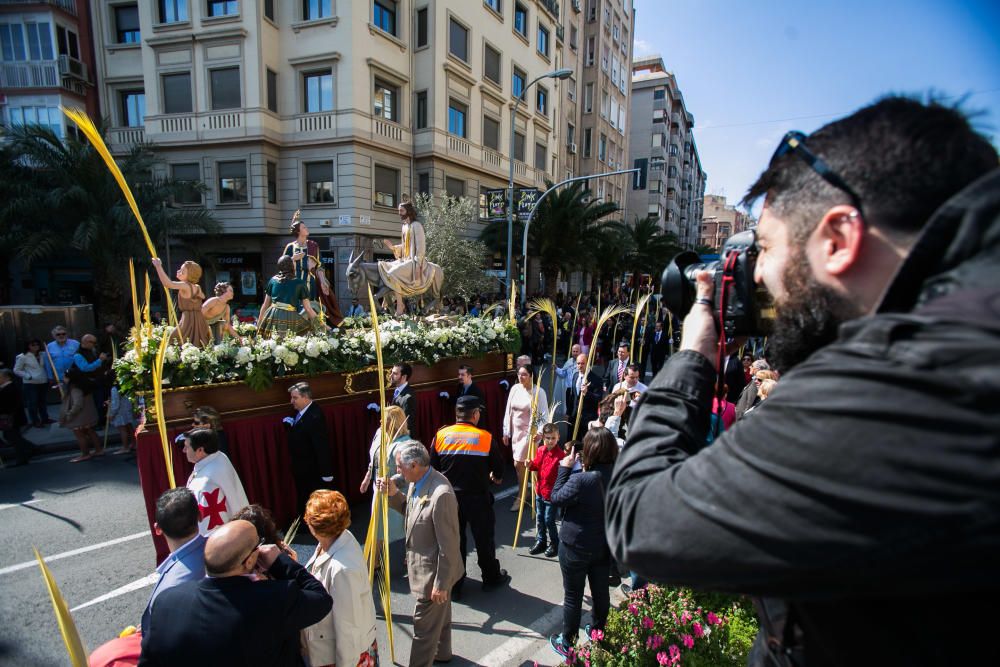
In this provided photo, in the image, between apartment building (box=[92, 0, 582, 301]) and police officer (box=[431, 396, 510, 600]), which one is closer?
police officer (box=[431, 396, 510, 600])

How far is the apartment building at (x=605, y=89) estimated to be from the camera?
118 ft

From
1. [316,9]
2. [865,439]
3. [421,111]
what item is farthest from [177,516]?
[421,111]

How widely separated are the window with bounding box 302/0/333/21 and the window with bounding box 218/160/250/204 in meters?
6.10

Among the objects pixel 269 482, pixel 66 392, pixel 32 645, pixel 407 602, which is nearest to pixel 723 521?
pixel 407 602

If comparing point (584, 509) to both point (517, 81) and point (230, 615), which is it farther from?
point (517, 81)

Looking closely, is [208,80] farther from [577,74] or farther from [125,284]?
[577,74]

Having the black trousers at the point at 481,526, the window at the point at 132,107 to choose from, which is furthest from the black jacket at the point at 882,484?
the window at the point at 132,107

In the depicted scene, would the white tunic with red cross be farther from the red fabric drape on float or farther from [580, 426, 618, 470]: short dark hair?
[580, 426, 618, 470]: short dark hair

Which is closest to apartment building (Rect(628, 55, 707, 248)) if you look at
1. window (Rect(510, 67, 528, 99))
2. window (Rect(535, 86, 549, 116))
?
window (Rect(535, 86, 549, 116))

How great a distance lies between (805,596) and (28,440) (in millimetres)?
11362

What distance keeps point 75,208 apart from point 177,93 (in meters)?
7.81

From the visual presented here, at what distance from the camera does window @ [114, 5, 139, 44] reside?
20.6m

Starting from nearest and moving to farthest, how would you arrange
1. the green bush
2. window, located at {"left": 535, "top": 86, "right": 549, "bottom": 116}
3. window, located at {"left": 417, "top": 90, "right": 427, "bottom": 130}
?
the green bush → window, located at {"left": 417, "top": 90, "right": 427, "bottom": 130} → window, located at {"left": 535, "top": 86, "right": 549, "bottom": 116}

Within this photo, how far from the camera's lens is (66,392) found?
7.80 m
